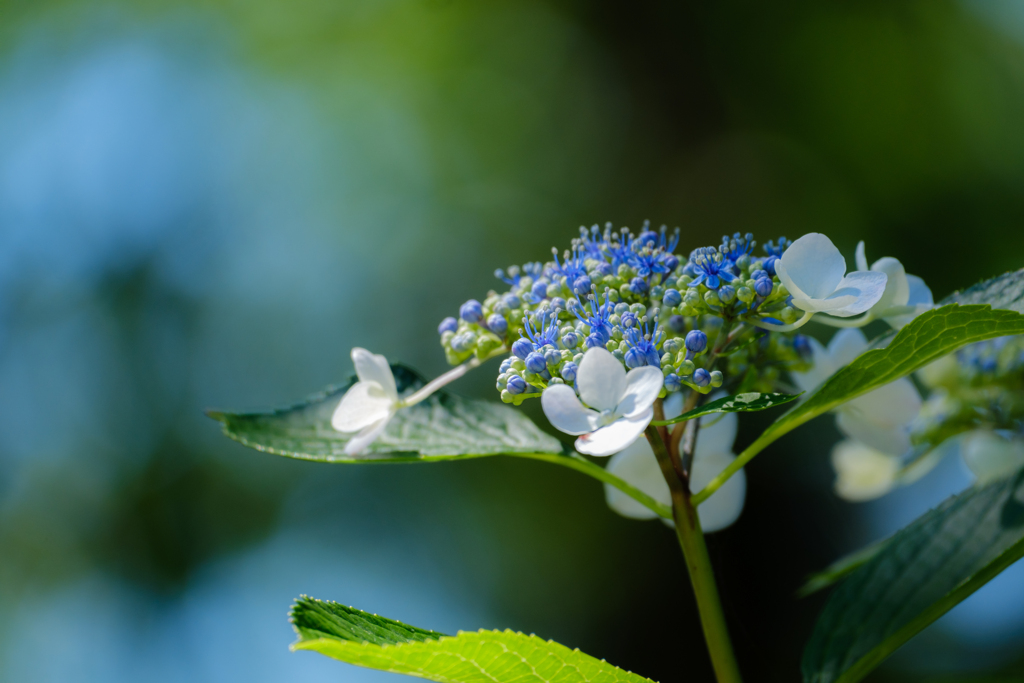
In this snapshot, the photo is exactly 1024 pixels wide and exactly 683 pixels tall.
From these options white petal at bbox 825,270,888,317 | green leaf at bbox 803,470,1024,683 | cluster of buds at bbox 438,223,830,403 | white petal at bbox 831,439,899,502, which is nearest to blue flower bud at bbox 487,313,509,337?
cluster of buds at bbox 438,223,830,403

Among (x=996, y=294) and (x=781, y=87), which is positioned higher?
(x=781, y=87)

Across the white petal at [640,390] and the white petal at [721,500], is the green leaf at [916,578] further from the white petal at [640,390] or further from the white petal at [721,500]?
the white petal at [640,390]

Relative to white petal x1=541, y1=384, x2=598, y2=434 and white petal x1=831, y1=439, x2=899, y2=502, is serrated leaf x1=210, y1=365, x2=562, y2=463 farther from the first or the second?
white petal x1=831, y1=439, x2=899, y2=502

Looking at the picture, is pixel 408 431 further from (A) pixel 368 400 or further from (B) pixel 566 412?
(B) pixel 566 412

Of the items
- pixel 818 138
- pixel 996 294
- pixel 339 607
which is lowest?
pixel 339 607

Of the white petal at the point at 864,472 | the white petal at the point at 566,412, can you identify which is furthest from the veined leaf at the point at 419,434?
the white petal at the point at 864,472

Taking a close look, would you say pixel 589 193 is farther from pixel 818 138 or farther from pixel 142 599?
pixel 142 599

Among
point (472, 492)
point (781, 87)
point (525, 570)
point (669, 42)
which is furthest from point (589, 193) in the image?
point (525, 570)

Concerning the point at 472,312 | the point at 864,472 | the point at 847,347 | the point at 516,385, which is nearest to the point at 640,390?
the point at 516,385
